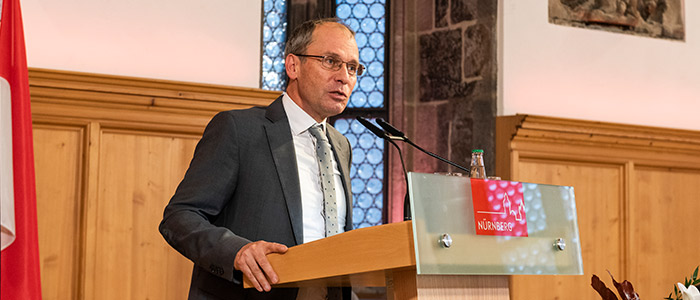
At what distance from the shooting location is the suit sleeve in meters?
1.95

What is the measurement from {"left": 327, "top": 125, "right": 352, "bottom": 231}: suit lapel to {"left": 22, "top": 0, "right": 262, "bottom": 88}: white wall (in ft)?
4.50

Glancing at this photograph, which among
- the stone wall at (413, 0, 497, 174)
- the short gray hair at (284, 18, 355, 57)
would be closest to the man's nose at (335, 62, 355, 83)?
the short gray hair at (284, 18, 355, 57)

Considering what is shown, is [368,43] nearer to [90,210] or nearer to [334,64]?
[90,210]

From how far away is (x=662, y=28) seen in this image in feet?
17.9

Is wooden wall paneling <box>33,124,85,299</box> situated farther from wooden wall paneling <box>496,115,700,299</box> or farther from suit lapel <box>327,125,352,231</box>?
wooden wall paneling <box>496,115,700,299</box>

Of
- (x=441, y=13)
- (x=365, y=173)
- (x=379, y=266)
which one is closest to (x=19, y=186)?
(x=379, y=266)

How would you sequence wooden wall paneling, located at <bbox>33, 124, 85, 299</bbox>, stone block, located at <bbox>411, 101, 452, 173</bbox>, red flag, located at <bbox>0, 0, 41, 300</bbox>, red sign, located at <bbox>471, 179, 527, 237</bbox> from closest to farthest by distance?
red sign, located at <bbox>471, 179, 527, 237</bbox>
red flag, located at <bbox>0, 0, 41, 300</bbox>
wooden wall paneling, located at <bbox>33, 124, 85, 299</bbox>
stone block, located at <bbox>411, 101, 452, 173</bbox>

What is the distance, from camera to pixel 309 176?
8.10ft

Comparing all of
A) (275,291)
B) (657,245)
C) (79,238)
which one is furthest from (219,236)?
(657,245)

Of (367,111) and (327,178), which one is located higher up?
(367,111)

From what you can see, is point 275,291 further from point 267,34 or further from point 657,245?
point 267,34

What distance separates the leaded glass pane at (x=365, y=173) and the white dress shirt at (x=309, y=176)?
15.3 feet

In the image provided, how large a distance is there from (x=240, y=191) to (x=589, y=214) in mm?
3287

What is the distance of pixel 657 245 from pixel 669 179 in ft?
1.43
